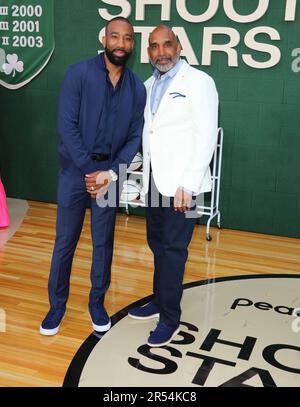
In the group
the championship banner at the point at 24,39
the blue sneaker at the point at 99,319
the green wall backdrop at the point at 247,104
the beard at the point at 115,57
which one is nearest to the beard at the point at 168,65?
the beard at the point at 115,57

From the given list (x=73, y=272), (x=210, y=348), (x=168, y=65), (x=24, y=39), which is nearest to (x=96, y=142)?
(x=168, y=65)

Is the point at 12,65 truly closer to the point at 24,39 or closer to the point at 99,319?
the point at 24,39

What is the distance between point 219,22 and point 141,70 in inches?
32.5

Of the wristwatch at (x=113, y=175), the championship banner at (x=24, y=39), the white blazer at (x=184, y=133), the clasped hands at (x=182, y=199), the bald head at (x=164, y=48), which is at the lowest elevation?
the clasped hands at (x=182, y=199)

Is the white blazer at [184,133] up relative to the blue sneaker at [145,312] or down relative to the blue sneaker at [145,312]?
up

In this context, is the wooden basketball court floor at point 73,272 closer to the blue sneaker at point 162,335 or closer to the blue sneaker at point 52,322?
the blue sneaker at point 52,322

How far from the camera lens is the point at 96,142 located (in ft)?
8.14

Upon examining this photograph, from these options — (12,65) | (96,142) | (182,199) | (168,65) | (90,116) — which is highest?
(12,65)

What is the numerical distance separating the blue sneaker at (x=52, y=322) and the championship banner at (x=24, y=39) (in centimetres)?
305

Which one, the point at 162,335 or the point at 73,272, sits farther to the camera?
the point at 73,272

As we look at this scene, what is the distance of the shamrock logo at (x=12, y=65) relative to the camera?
16.6 ft

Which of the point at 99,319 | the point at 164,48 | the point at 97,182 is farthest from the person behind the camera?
the point at 99,319

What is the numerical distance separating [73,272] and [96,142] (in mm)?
1330
